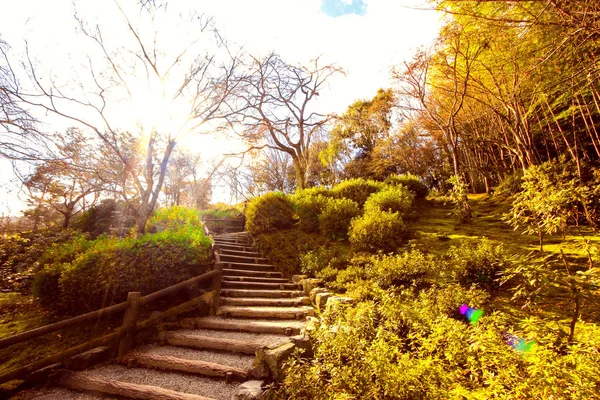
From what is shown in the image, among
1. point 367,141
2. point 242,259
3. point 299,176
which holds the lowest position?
point 242,259

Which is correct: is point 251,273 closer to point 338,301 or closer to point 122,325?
point 122,325

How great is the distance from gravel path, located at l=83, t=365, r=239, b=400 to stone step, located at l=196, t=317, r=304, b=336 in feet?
4.77

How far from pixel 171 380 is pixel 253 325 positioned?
188cm

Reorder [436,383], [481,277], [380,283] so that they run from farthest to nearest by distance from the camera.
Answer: [380,283], [481,277], [436,383]

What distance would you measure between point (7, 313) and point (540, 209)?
12.6m

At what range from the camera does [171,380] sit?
4.53m

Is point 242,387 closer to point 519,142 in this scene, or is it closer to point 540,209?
point 540,209

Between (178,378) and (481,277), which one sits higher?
(481,277)

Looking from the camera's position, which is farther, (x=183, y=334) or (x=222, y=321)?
(x=222, y=321)

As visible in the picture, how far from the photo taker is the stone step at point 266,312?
21.3ft

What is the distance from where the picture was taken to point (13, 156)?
26.3ft

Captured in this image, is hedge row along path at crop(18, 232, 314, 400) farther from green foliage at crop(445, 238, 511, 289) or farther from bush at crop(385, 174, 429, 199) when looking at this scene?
bush at crop(385, 174, 429, 199)

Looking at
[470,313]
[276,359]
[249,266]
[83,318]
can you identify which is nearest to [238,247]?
[249,266]

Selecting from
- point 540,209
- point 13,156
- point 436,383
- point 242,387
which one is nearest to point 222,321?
point 242,387
